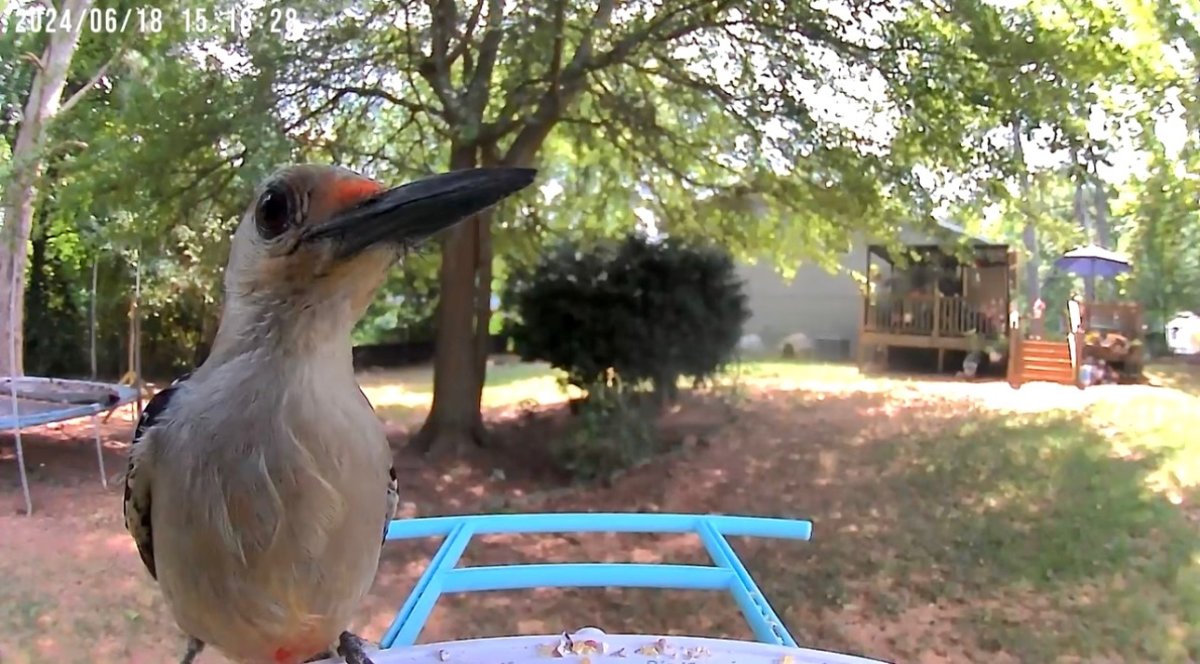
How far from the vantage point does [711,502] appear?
99.3 inches

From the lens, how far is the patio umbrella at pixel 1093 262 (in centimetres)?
204

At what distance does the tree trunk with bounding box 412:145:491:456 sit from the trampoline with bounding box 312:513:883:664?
1.63m

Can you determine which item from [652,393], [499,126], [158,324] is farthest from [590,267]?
[158,324]

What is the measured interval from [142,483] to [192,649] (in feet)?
0.74

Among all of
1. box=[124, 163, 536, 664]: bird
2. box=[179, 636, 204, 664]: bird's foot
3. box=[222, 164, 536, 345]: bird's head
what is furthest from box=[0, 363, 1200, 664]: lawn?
box=[222, 164, 536, 345]: bird's head

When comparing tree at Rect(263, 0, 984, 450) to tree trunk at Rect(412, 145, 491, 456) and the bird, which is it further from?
the bird

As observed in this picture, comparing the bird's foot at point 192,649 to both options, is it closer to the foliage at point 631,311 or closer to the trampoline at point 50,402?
the trampoline at point 50,402

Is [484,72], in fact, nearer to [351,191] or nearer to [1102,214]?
[1102,214]

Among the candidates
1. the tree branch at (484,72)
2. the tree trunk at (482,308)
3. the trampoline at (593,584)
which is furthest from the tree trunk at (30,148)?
the trampoline at (593,584)

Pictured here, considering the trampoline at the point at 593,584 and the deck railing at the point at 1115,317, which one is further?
the deck railing at the point at 1115,317

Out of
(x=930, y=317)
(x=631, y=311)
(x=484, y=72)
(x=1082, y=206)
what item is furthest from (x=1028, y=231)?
(x=484, y=72)

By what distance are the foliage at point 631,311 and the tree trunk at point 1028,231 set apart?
76 centimetres

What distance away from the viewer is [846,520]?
227cm

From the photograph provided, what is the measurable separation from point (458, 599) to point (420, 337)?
1.17m
